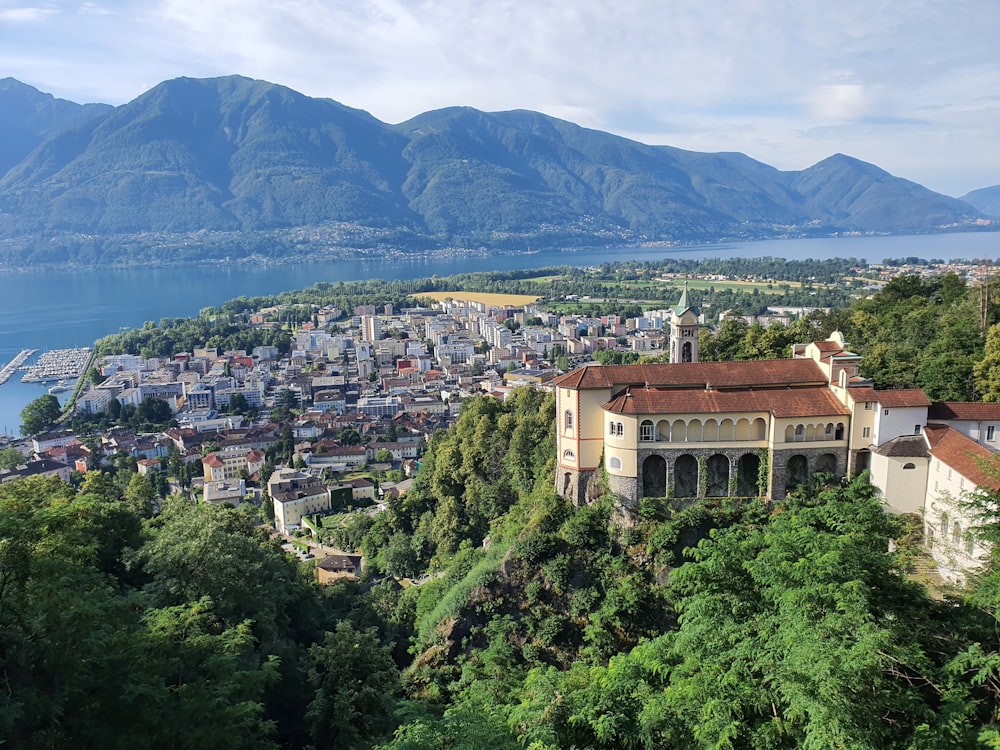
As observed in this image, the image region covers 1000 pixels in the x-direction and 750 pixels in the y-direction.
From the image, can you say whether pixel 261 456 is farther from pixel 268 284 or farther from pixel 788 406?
pixel 268 284

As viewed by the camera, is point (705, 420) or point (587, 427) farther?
point (587, 427)

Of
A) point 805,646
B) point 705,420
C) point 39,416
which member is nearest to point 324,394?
point 39,416

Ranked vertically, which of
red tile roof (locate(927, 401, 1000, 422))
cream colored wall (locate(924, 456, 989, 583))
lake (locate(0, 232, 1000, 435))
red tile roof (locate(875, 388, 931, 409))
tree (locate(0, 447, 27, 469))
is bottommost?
tree (locate(0, 447, 27, 469))

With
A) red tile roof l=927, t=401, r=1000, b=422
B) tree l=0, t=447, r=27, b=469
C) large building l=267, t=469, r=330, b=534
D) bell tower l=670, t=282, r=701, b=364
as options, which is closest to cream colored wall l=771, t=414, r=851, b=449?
red tile roof l=927, t=401, r=1000, b=422

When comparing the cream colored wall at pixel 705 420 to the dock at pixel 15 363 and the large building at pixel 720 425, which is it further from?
the dock at pixel 15 363

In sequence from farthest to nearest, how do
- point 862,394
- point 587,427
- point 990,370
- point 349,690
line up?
point 990,370 < point 587,427 < point 862,394 < point 349,690

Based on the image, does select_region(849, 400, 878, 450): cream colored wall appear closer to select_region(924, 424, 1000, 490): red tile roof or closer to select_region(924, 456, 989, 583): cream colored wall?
select_region(924, 424, 1000, 490): red tile roof

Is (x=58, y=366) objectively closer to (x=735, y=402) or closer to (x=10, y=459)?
(x=10, y=459)
